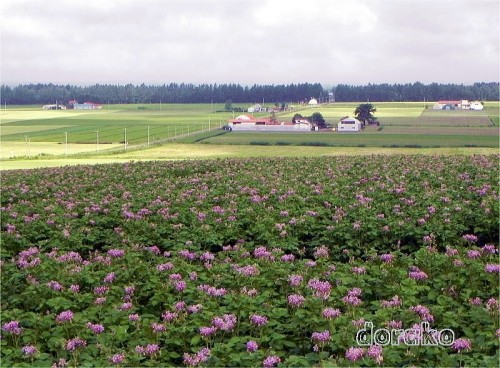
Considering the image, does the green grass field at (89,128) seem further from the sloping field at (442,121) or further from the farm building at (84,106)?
the sloping field at (442,121)

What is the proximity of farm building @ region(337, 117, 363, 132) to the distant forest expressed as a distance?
119 ft

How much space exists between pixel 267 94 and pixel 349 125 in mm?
72282

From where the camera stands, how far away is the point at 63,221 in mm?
12141

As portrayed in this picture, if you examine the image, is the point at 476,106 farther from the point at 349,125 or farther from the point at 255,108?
the point at 255,108

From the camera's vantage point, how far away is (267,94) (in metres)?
158

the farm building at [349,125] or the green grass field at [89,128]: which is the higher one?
the farm building at [349,125]

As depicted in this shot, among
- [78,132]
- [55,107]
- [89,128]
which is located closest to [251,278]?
[78,132]

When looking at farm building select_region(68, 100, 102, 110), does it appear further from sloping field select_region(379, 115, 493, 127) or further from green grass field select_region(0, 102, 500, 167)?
sloping field select_region(379, 115, 493, 127)

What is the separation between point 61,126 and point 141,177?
109 m

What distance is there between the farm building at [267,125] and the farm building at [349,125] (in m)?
5.83

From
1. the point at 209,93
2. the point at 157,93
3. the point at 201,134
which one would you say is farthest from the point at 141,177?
the point at 157,93

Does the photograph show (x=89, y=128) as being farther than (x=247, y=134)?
Yes

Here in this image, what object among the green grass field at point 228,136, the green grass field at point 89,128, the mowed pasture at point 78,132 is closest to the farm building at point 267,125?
the green grass field at point 228,136

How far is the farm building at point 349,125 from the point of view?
86.5 meters
